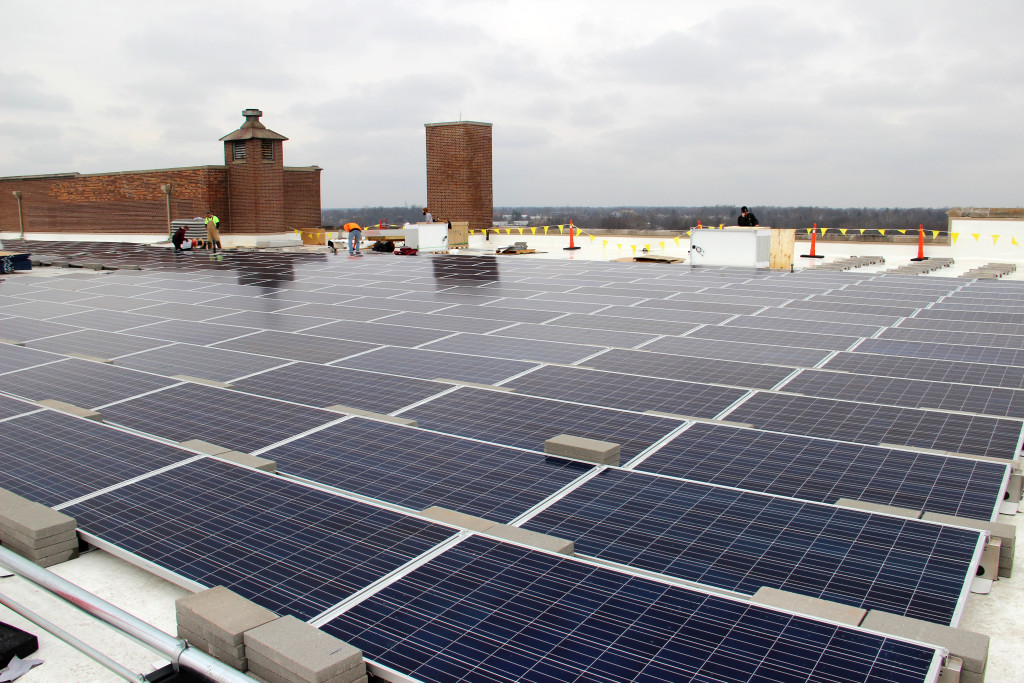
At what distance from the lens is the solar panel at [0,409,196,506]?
6.32 m

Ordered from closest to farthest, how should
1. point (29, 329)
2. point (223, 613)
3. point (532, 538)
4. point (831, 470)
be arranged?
1. point (223, 613)
2. point (532, 538)
3. point (831, 470)
4. point (29, 329)

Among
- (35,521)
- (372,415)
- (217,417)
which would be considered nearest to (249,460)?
(35,521)

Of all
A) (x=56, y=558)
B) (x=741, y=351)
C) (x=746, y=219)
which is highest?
(x=746, y=219)

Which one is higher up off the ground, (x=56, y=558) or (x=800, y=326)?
(x=800, y=326)

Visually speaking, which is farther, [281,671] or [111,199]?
[111,199]

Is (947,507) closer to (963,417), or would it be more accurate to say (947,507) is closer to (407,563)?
(963,417)

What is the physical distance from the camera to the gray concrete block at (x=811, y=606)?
4195mm

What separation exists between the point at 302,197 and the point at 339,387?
3517 cm

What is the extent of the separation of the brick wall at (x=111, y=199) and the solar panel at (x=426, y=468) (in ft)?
108

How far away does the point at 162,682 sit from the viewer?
4.07 meters

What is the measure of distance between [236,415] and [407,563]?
4.35 meters

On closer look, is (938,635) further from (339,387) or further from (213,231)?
(213,231)

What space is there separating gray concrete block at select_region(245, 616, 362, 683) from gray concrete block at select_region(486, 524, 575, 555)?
149 centimetres

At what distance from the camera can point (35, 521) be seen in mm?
5441
